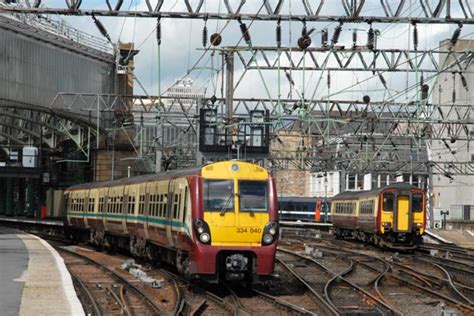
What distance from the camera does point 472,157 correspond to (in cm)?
6944

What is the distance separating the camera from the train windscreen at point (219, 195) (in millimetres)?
16625

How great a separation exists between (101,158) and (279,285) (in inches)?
1489


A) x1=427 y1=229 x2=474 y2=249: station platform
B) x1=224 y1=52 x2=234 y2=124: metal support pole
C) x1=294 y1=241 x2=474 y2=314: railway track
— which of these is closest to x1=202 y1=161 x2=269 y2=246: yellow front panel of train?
x1=294 y1=241 x2=474 y2=314: railway track

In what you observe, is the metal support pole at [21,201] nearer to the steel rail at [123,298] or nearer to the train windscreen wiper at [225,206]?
the steel rail at [123,298]

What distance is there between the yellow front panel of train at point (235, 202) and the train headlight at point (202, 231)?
80 millimetres

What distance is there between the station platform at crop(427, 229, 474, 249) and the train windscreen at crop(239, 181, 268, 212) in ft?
99.4

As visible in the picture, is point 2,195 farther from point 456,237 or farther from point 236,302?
point 236,302

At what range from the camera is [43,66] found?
46344 mm

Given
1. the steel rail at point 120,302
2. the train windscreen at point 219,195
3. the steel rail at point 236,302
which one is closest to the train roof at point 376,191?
the steel rail at point 236,302

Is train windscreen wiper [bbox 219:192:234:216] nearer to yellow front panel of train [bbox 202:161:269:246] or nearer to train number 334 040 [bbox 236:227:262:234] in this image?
yellow front panel of train [bbox 202:161:269:246]

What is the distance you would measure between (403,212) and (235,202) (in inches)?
749

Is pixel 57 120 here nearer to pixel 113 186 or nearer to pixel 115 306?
pixel 113 186

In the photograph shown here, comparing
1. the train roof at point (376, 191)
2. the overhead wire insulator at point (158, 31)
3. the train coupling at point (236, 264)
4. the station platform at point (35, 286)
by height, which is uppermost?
the overhead wire insulator at point (158, 31)

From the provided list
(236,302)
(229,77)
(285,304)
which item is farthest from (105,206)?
(285,304)
